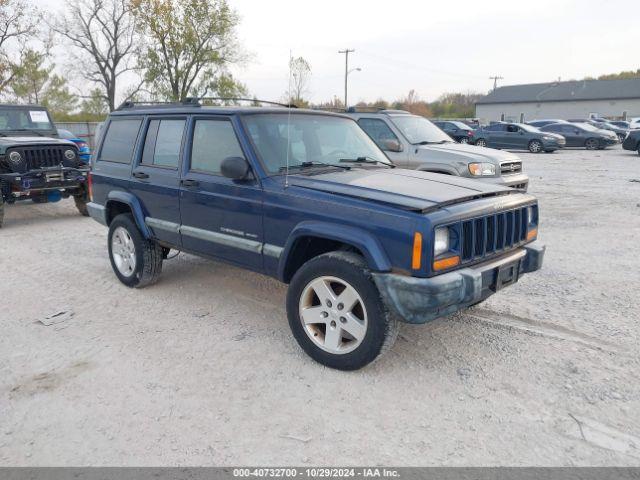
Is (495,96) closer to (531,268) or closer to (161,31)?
(161,31)

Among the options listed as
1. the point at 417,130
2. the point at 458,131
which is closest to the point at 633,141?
the point at 458,131

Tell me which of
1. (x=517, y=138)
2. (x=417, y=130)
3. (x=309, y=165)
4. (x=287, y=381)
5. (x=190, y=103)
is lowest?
(x=287, y=381)

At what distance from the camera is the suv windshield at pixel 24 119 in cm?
1007

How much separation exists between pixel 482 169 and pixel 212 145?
16.8 feet

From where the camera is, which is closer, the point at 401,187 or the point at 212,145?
the point at 401,187

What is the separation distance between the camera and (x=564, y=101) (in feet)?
204

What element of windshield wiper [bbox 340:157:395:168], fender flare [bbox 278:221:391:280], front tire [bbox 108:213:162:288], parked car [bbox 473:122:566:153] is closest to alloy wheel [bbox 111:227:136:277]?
front tire [bbox 108:213:162:288]

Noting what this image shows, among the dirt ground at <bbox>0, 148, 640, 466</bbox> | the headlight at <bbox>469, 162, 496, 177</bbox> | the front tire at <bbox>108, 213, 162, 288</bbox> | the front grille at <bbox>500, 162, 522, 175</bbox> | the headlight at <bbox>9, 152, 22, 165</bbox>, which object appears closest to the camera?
the dirt ground at <bbox>0, 148, 640, 466</bbox>

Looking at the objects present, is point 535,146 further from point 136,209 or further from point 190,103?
point 136,209

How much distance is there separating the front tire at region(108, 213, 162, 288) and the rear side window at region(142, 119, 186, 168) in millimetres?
780

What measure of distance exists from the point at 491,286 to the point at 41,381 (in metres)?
3.28

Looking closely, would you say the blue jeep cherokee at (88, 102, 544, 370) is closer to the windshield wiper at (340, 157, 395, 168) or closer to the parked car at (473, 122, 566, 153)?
the windshield wiper at (340, 157, 395, 168)

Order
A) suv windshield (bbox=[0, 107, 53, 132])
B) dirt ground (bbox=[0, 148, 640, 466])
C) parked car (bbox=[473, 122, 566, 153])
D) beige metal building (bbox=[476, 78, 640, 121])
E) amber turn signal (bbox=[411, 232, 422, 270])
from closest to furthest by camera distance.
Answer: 1. dirt ground (bbox=[0, 148, 640, 466])
2. amber turn signal (bbox=[411, 232, 422, 270])
3. suv windshield (bbox=[0, 107, 53, 132])
4. parked car (bbox=[473, 122, 566, 153])
5. beige metal building (bbox=[476, 78, 640, 121])

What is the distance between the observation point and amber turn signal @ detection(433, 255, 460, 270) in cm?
318
